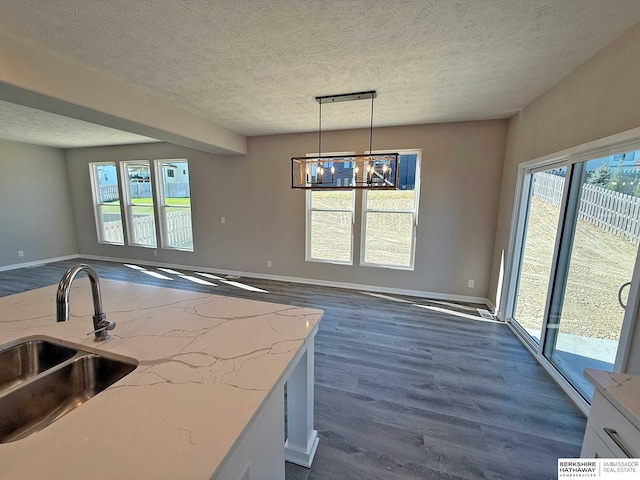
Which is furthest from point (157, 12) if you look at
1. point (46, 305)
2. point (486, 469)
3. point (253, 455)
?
point (486, 469)

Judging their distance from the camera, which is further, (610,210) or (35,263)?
(35,263)

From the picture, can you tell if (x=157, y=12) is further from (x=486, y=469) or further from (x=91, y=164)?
(x=91, y=164)

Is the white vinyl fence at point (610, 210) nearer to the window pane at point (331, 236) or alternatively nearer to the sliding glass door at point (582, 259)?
the sliding glass door at point (582, 259)

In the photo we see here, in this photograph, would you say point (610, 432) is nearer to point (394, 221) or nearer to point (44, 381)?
point (44, 381)

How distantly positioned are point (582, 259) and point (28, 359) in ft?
11.7

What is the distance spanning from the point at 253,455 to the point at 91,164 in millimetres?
7347

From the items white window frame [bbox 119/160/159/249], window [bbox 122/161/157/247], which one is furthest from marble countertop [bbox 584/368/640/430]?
window [bbox 122/161/157/247]

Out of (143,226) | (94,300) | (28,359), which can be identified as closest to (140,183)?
(143,226)

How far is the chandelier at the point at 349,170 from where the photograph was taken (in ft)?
7.90

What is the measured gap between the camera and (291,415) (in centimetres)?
150

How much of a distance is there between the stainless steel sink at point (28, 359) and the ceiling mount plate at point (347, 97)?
2.82m

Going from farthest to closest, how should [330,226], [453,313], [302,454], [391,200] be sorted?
1. [330,226]
2. [391,200]
3. [453,313]
4. [302,454]

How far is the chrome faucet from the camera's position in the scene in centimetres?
93

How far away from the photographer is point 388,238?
13.8ft
